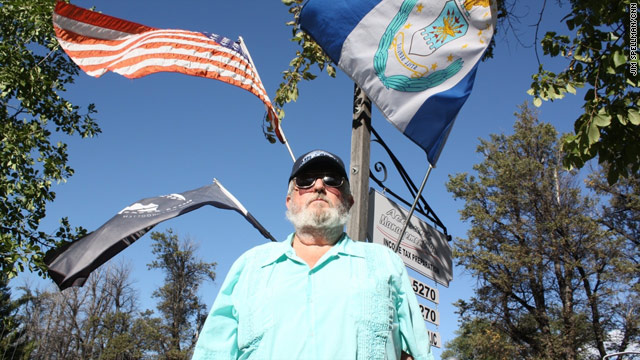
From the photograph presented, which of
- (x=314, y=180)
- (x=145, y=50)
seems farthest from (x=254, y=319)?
(x=145, y=50)

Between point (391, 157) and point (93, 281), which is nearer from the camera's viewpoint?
point (391, 157)

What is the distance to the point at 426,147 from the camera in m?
4.14

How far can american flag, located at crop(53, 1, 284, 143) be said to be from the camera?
6.16m

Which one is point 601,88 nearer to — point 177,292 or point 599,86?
point 599,86

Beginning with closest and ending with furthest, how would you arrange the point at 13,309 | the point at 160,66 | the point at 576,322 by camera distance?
the point at 160,66, the point at 576,322, the point at 13,309

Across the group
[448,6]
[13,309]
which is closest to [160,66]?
[448,6]

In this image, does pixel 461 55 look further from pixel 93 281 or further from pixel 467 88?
pixel 93 281

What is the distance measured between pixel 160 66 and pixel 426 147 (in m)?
3.84

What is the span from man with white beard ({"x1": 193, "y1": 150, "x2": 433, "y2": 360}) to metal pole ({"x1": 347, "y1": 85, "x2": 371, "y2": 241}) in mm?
1867

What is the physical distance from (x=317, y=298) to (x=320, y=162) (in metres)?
0.77

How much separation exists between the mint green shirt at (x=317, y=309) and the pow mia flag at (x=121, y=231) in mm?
2908

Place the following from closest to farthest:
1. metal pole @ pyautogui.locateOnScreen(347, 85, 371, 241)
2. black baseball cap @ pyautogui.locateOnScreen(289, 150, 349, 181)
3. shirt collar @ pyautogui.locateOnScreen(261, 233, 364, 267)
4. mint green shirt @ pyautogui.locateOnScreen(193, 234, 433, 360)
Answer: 1. mint green shirt @ pyautogui.locateOnScreen(193, 234, 433, 360)
2. shirt collar @ pyautogui.locateOnScreen(261, 233, 364, 267)
3. black baseball cap @ pyautogui.locateOnScreen(289, 150, 349, 181)
4. metal pole @ pyautogui.locateOnScreen(347, 85, 371, 241)

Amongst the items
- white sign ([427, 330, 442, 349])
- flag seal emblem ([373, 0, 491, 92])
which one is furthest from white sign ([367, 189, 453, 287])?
flag seal emblem ([373, 0, 491, 92])

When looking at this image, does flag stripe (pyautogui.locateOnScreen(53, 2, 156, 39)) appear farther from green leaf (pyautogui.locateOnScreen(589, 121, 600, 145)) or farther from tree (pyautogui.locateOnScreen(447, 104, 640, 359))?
tree (pyautogui.locateOnScreen(447, 104, 640, 359))
